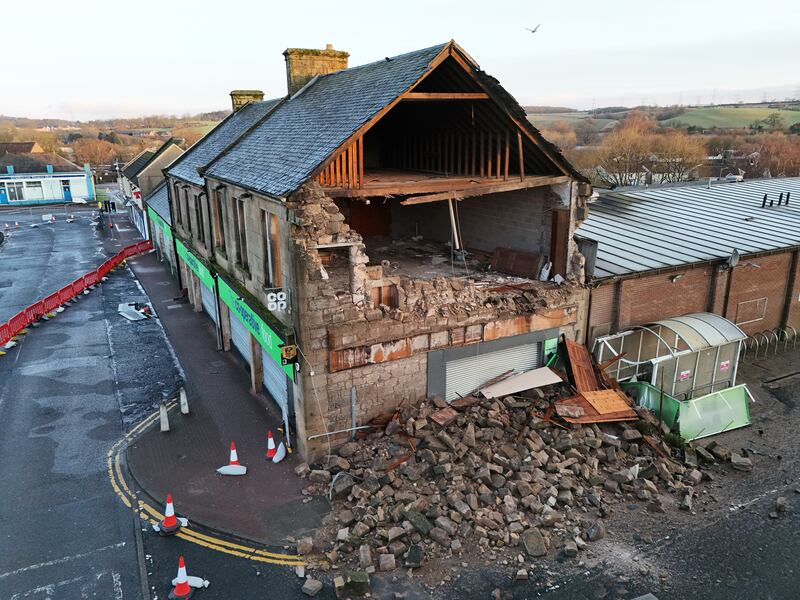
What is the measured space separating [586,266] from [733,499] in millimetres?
6608

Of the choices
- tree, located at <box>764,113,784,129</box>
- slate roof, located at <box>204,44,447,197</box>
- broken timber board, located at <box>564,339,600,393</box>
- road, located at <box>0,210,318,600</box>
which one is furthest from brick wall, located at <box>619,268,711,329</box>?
tree, located at <box>764,113,784,129</box>

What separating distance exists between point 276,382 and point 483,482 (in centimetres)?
677

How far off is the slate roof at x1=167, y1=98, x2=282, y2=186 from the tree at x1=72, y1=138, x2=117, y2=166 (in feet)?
316

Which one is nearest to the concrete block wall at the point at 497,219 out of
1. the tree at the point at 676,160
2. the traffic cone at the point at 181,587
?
the traffic cone at the point at 181,587

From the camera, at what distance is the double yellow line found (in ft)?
33.8

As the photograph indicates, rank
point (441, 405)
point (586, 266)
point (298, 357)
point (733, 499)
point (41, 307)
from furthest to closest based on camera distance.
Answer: point (41, 307) < point (586, 266) < point (441, 405) < point (298, 357) < point (733, 499)

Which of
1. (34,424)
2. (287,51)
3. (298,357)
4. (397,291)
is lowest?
(34,424)

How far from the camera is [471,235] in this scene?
18.8 metres

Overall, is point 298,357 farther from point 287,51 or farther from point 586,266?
point 287,51

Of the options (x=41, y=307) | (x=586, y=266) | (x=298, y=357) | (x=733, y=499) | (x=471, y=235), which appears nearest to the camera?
(x=733, y=499)

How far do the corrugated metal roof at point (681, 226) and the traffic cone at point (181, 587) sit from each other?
12203mm

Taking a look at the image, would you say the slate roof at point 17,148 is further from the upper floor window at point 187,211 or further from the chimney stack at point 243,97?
the upper floor window at point 187,211

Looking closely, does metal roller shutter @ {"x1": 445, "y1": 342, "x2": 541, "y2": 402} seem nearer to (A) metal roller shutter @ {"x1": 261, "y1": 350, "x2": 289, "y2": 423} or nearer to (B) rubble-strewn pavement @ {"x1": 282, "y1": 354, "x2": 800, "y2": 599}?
(B) rubble-strewn pavement @ {"x1": 282, "y1": 354, "x2": 800, "y2": 599}

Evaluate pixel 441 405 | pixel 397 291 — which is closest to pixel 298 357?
pixel 397 291
